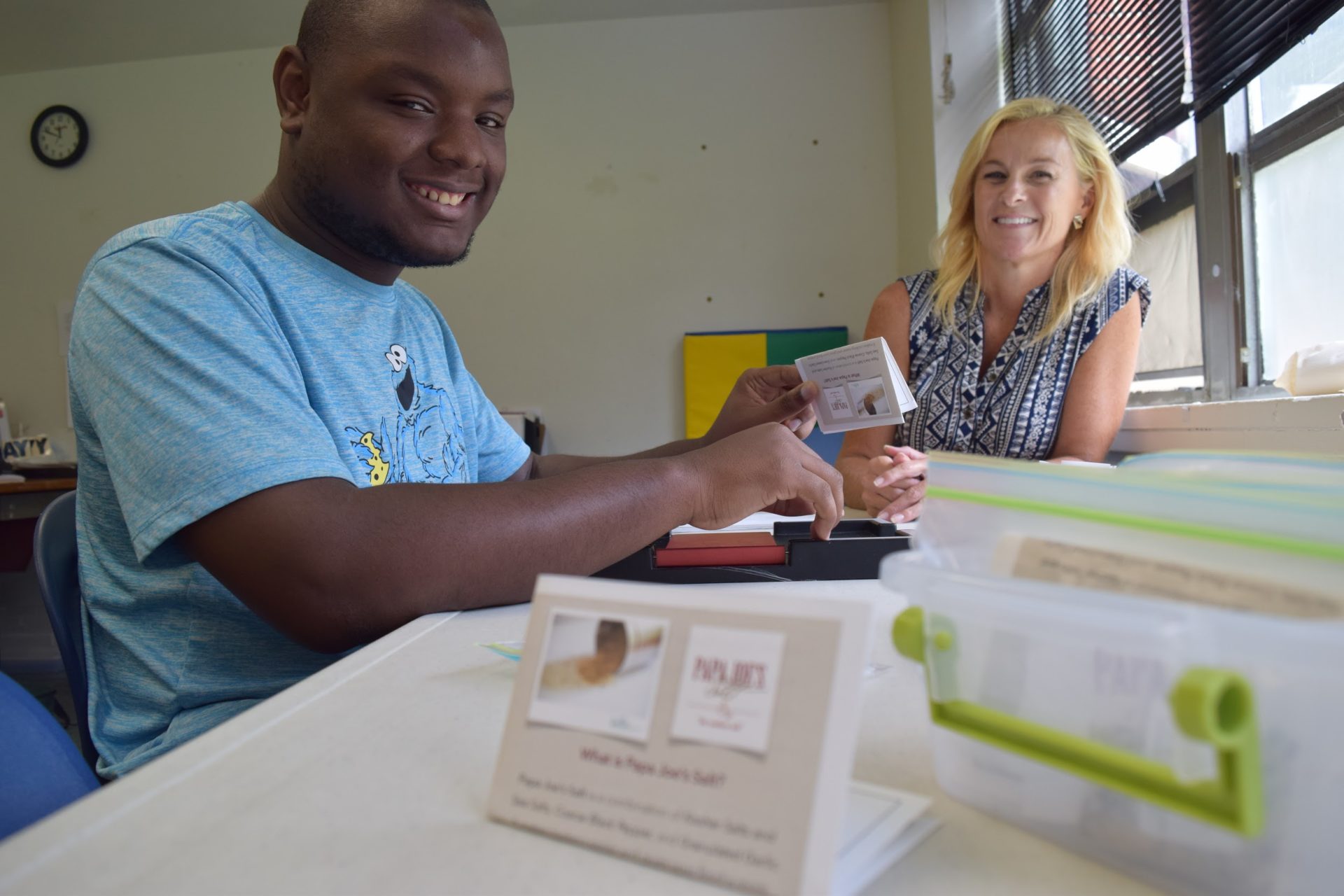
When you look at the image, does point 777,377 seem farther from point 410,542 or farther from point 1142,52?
point 1142,52

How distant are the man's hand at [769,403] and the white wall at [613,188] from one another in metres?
2.25

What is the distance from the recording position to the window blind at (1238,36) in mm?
1478

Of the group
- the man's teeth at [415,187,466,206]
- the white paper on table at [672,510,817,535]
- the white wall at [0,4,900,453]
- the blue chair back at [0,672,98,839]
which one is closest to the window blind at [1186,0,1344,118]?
the white paper on table at [672,510,817,535]

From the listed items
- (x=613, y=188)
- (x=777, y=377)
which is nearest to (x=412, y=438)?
(x=777, y=377)

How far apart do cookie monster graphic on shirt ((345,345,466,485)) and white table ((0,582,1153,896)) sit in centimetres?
43

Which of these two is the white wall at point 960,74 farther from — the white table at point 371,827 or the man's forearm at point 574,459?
the white table at point 371,827

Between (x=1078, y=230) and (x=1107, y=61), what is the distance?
619mm

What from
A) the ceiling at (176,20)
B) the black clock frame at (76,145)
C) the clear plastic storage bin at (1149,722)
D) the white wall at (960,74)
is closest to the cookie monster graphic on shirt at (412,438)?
the clear plastic storage bin at (1149,722)

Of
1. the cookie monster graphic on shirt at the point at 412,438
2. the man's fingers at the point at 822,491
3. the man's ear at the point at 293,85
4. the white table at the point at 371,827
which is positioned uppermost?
the man's ear at the point at 293,85

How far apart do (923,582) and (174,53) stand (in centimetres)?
452

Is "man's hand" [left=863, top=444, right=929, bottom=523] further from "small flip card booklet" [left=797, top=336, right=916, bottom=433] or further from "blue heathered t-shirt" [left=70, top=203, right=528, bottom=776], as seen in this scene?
"blue heathered t-shirt" [left=70, top=203, right=528, bottom=776]

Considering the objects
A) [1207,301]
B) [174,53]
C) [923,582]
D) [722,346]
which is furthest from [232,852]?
[174,53]

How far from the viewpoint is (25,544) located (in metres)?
3.15

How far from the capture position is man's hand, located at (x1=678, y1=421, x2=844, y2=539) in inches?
34.1
